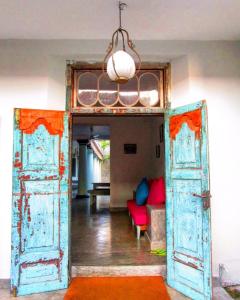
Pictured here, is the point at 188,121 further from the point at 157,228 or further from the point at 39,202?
the point at 39,202

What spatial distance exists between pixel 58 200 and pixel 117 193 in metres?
4.27

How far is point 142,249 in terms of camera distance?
11.7ft

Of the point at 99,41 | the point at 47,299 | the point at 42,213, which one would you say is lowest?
the point at 47,299

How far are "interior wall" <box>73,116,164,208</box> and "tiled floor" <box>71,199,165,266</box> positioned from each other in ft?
3.89

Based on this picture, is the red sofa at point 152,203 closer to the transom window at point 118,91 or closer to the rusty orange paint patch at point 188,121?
the rusty orange paint patch at point 188,121

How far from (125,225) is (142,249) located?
1564 millimetres

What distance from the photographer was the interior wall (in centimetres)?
704

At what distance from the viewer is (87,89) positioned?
125 inches

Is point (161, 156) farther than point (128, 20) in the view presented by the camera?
Yes

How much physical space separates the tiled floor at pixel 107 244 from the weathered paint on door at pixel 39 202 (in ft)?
1.47

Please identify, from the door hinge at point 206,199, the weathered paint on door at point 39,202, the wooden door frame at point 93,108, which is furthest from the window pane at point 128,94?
the door hinge at point 206,199

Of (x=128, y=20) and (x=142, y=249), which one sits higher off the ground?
(x=128, y=20)

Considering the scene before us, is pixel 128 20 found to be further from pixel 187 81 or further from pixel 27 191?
pixel 27 191

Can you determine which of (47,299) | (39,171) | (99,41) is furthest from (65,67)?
(47,299)
